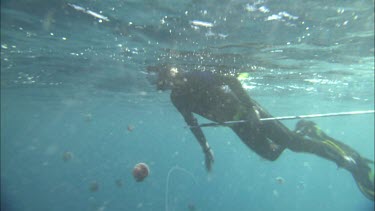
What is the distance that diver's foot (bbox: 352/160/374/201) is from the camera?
23.7 feet

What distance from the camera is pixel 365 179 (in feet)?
24.9

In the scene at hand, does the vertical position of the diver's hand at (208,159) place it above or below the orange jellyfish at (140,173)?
above

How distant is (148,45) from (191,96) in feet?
21.4

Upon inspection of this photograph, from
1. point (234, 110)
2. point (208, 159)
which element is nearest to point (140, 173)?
point (208, 159)

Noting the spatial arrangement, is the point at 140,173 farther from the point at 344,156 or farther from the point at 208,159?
the point at 344,156

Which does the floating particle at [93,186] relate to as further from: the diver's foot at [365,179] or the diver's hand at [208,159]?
the diver's foot at [365,179]

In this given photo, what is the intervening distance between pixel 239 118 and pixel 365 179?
145 inches

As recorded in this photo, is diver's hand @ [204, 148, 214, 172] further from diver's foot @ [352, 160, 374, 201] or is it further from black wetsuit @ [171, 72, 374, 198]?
diver's foot @ [352, 160, 374, 201]

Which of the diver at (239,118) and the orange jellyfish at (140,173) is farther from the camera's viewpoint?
the orange jellyfish at (140,173)

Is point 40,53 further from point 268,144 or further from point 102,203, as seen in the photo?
point 102,203

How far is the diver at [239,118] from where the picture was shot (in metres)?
7.86

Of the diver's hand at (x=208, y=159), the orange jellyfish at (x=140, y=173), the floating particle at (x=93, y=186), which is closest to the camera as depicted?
the diver's hand at (x=208, y=159)

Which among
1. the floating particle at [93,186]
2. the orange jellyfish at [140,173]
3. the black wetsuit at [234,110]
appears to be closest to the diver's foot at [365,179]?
the black wetsuit at [234,110]

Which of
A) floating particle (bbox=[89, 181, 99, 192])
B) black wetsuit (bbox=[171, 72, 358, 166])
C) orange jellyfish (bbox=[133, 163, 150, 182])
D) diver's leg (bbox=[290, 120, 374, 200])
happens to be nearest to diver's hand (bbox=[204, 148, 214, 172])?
black wetsuit (bbox=[171, 72, 358, 166])
